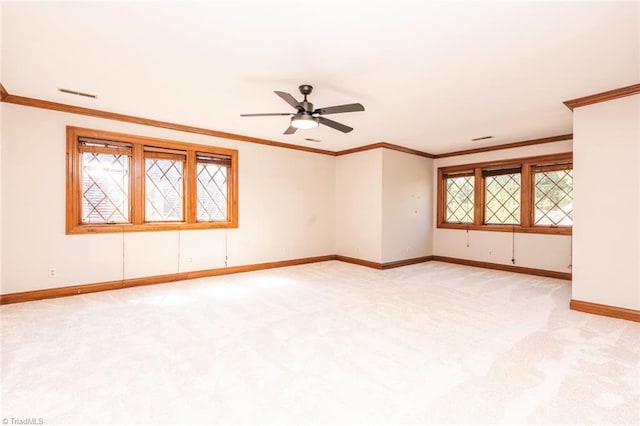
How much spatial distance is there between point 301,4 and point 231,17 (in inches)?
19.8

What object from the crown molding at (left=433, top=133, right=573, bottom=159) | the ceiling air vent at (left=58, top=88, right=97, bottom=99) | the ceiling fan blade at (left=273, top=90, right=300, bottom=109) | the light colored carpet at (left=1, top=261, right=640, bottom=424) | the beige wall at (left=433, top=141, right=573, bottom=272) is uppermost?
the ceiling air vent at (left=58, top=88, right=97, bottom=99)

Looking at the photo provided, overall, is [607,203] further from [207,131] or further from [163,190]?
[163,190]

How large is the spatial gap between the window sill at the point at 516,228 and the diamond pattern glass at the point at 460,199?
160 millimetres

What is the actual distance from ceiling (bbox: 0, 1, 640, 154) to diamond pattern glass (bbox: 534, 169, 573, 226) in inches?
63.4

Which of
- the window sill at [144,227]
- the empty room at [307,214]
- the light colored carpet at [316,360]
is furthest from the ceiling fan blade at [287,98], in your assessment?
the window sill at [144,227]

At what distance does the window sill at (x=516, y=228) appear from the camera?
5.20 meters

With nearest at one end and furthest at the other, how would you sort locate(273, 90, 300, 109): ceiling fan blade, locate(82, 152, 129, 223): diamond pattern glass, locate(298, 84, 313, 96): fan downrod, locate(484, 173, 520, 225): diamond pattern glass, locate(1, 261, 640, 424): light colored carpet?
locate(1, 261, 640, 424): light colored carpet
locate(273, 90, 300, 109): ceiling fan blade
locate(298, 84, 313, 96): fan downrod
locate(82, 152, 129, 223): diamond pattern glass
locate(484, 173, 520, 225): diamond pattern glass

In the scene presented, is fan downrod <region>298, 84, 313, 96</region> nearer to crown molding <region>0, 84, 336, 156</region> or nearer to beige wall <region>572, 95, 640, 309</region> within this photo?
crown molding <region>0, 84, 336, 156</region>

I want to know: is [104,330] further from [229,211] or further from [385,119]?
[385,119]

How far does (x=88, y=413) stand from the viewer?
1729mm

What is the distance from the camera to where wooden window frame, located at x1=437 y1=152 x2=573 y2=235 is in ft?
17.3

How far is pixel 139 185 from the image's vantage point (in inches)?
177

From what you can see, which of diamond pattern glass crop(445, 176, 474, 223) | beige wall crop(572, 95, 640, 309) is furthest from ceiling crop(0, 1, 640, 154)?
diamond pattern glass crop(445, 176, 474, 223)

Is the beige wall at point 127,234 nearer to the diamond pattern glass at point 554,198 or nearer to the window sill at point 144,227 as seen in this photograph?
the window sill at point 144,227
